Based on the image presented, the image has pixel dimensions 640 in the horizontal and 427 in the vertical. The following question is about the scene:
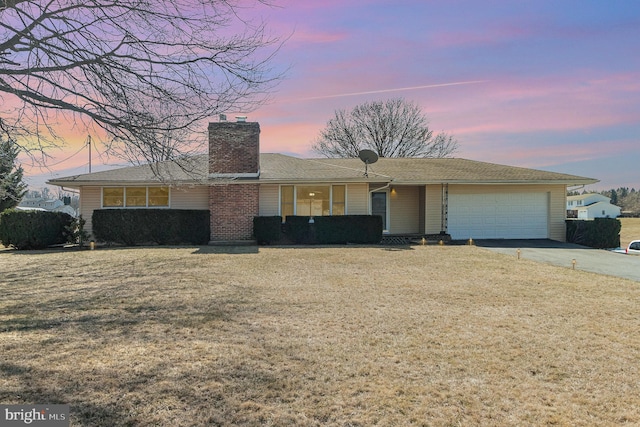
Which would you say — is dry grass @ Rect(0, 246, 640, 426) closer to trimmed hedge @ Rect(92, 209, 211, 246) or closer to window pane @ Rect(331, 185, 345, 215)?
trimmed hedge @ Rect(92, 209, 211, 246)

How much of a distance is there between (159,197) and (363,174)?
A: 8.08 m

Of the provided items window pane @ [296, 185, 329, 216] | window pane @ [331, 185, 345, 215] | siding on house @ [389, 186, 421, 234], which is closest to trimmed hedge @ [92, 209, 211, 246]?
window pane @ [296, 185, 329, 216]

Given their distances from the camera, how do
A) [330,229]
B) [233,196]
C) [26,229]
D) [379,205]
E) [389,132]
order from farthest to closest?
[389,132] → [379,205] → [233,196] → [330,229] → [26,229]

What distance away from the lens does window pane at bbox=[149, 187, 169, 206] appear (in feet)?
48.7

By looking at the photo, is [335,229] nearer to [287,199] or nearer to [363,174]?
[287,199]

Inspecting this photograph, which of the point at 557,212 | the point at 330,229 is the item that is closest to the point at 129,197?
the point at 330,229

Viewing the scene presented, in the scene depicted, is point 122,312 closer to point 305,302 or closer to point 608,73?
point 305,302

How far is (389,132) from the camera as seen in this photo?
109 feet

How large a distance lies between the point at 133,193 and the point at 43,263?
17.4ft

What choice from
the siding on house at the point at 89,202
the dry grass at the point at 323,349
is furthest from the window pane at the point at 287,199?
the dry grass at the point at 323,349

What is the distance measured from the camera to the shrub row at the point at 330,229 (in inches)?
553

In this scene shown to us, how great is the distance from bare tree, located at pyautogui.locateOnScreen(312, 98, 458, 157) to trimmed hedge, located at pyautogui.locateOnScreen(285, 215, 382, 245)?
19.5 meters

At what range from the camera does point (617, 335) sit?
4348mm

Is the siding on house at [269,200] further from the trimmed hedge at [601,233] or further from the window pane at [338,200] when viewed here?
the trimmed hedge at [601,233]
